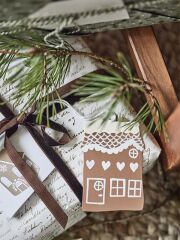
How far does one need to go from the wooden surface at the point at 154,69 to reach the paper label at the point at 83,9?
0.13 metres

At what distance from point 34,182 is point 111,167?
0.11 m

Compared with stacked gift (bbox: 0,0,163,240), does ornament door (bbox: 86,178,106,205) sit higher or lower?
lower

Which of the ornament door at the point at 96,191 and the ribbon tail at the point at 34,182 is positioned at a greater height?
the ribbon tail at the point at 34,182

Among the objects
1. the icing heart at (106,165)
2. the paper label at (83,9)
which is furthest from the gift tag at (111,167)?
the paper label at (83,9)

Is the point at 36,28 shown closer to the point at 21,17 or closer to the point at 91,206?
the point at 21,17

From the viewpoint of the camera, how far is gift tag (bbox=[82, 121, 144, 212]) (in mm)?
754

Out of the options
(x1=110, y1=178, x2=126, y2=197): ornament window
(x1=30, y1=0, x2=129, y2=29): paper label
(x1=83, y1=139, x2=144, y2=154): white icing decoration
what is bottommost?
(x1=110, y1=178, x2=126, y2=197): ornament window

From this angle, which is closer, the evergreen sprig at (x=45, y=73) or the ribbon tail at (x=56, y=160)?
the evergreen sprig at (x=45, y=73)

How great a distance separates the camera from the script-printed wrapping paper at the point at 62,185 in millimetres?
753

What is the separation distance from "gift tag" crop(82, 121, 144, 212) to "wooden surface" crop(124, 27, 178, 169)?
46 millimetres

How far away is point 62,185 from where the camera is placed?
0.76 meters

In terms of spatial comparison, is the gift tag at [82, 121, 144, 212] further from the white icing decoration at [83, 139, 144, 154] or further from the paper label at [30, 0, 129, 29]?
the paper label at [30, 0, 129, 29]

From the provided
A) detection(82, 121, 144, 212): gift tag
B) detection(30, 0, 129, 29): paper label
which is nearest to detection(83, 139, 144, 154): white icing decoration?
detection(82, 121, 144, 212): gift tag

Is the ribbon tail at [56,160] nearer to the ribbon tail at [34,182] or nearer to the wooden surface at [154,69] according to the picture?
the ribbon tail at [34,182]
